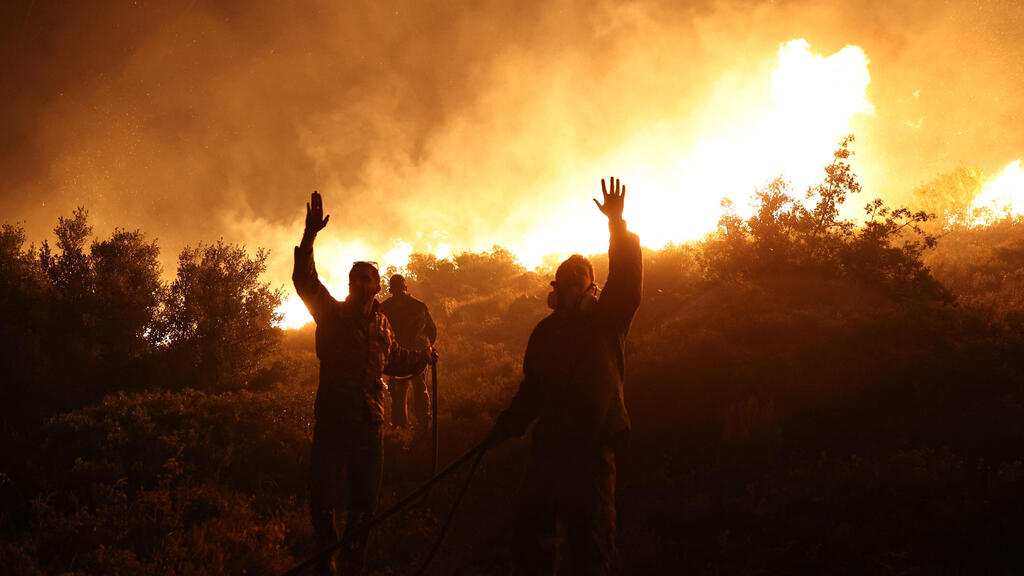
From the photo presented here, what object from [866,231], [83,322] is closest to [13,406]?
[83,322]

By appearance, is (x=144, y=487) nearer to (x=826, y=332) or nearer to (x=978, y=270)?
(x=826, y=332)

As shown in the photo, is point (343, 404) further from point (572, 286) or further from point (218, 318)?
point (218, 318)

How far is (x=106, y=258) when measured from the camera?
47.8 feet

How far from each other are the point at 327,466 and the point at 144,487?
4.06 meters

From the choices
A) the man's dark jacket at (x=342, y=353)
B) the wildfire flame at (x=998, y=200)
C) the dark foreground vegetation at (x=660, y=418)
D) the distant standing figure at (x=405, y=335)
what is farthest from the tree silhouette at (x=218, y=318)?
the wildfire flame at (x=998, y=200)

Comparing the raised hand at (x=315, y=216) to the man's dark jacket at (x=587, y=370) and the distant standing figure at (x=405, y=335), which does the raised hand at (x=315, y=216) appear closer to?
the man's dark jacket at (x=587, y=370)

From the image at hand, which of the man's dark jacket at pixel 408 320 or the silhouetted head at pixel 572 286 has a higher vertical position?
the man's dark jacket at pixel 408 320

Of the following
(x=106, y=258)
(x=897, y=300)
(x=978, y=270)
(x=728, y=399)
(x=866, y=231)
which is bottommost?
(x=728, y=399)

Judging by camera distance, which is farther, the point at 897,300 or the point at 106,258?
the point at 106,258

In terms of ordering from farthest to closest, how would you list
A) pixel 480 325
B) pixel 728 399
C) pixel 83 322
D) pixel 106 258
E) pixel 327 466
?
1. pixel 480 325
2. pixel 106 258
3. pixel 83 322
4. pixel 728 399
5. pixel 327 466

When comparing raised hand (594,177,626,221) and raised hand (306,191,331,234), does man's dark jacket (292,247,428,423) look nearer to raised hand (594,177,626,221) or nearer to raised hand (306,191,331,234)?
raised hand (306,191,331,234)

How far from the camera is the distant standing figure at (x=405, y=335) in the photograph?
32.7 ft

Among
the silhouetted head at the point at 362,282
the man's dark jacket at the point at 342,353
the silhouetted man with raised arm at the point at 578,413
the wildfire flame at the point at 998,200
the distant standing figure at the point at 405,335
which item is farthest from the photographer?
the wildfire flame at the point at 998,200

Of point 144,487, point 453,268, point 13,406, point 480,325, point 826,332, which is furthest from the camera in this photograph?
point 453,268
